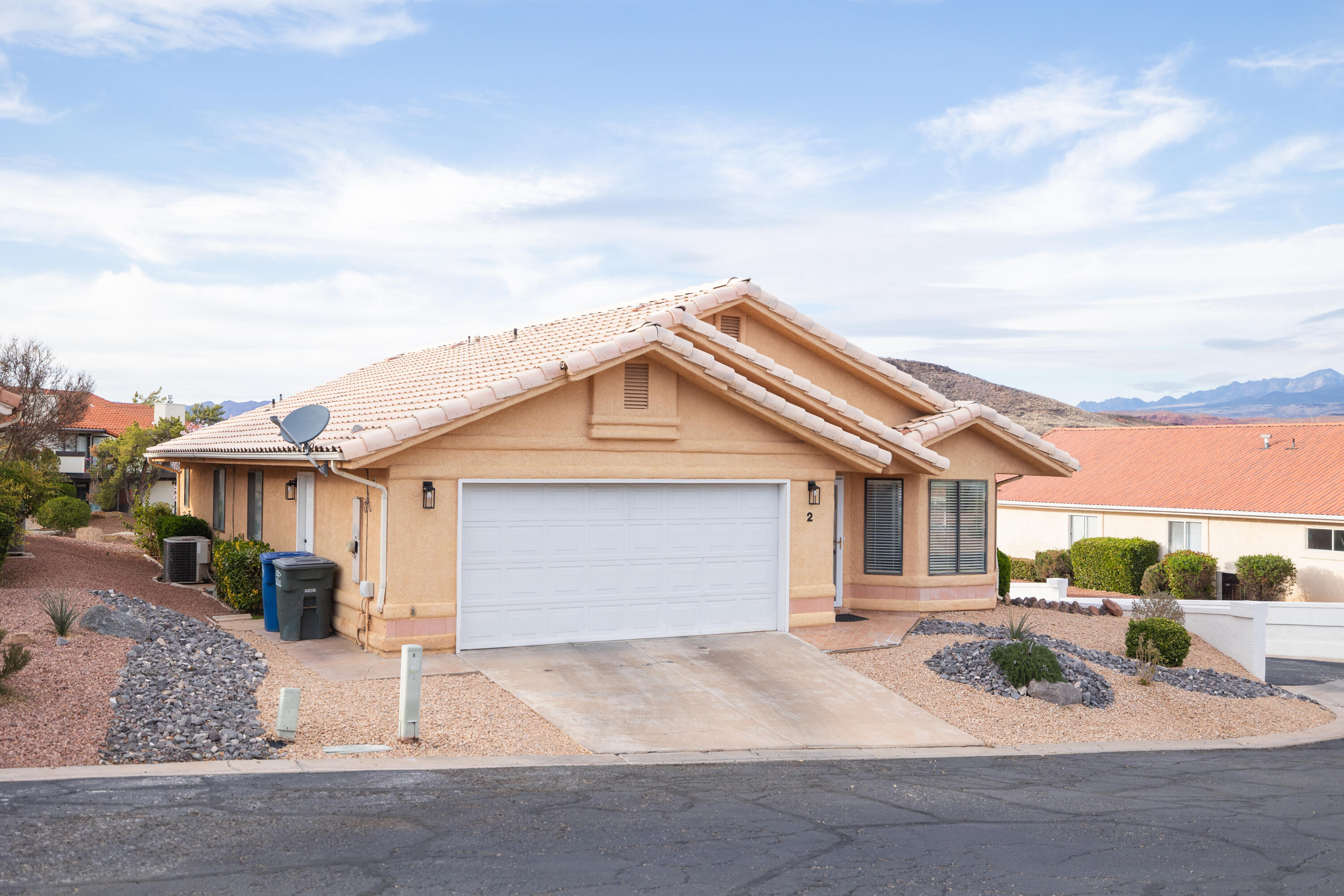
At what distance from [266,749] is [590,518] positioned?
5.85 metres

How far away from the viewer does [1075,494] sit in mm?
35406

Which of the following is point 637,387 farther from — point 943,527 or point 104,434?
point 104,434

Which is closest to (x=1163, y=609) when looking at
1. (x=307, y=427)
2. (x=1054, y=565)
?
(x=307, y=427)

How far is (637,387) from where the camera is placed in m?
14.4

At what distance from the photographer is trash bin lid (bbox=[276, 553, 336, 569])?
45.5 feet

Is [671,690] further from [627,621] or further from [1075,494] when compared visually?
[1075,494]

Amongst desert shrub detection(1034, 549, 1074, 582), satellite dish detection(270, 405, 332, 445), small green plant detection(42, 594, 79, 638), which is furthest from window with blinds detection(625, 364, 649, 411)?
desert shrub detection(1034, 549, 1074, 582)

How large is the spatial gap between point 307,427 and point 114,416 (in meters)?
58.1

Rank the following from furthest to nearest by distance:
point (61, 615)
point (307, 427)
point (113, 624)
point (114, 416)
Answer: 1. point (114, 416)
2. point (307, 427)
3. point (113, 624)
4. point (61, 615)

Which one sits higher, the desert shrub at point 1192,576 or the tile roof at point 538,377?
the tile roof at point 538,377

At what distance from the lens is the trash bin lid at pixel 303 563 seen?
13875 mm

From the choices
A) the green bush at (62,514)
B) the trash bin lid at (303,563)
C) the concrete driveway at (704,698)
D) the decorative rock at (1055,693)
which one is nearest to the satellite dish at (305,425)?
the trash bin lid at (303,563)

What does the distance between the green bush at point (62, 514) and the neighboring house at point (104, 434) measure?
10.6 meters

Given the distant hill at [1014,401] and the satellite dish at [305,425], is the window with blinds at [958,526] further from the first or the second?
the distant hill at [1014,401]
